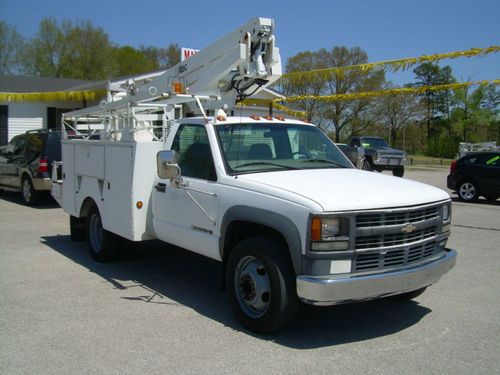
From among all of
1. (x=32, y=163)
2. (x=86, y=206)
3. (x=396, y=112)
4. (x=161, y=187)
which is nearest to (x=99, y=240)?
(x=86, y=206)

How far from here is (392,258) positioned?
4.69 m

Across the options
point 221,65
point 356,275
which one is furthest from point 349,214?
point 221,65

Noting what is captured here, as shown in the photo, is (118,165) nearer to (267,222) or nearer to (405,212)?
(267,222)

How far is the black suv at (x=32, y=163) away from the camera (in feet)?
43.0

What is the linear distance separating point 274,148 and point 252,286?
5.39 ft

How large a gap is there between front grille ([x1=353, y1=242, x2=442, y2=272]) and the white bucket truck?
0.01 m

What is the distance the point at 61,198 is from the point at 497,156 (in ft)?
39.6

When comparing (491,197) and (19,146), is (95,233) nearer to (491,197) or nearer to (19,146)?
(19,146)

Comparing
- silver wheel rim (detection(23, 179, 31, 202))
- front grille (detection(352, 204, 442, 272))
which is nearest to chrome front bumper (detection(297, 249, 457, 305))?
front grille (detection(352, 204, 442, 272))

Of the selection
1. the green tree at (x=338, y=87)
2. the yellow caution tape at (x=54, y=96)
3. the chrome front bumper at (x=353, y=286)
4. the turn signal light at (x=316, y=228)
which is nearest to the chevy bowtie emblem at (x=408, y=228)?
the chrome front bumper at (x=353, y=286)

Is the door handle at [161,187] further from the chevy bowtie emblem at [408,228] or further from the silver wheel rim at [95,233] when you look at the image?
the chevy bowtie emblem at [408,228]

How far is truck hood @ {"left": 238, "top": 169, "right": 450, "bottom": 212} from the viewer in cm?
448

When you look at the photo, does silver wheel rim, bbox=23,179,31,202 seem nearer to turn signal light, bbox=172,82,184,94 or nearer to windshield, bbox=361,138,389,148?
turn signal light, bbox=172,82,184,94

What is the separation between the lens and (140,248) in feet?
28.2
